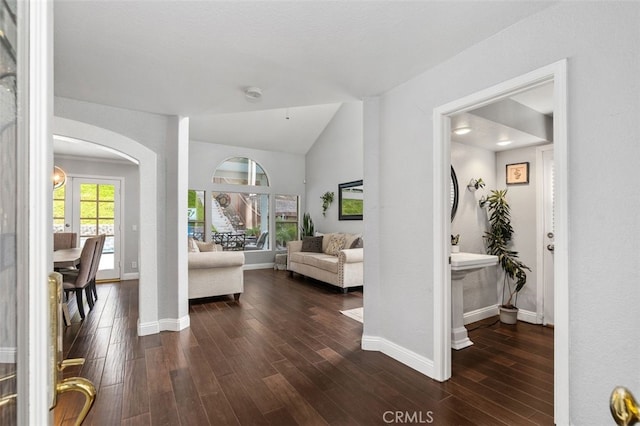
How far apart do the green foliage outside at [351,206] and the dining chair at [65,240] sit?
198 inches

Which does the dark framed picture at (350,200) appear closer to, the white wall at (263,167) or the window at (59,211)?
the white wall at (263,167)

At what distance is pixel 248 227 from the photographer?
24.4 feet

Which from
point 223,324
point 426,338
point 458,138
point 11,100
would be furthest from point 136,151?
point 458,138

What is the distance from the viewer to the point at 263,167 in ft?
24.7

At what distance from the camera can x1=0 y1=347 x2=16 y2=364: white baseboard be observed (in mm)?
447

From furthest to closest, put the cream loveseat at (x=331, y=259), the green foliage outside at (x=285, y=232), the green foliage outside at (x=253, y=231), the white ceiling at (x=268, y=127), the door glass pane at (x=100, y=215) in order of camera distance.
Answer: the green foliage outside at (x=285, y=232) < the green foliage outside at (x=253, y=231) < the white ceiling at (x=268, y=127) < the door glass pane at (x=100, y=215) < the cream loveseat at (x=331, y=259)

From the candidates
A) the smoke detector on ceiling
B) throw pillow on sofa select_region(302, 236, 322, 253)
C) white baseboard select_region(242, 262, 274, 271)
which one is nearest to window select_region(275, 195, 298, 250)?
white baseboard select_region(242, 262, 274, 271)

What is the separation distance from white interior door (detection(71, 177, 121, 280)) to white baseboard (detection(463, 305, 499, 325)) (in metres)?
6.33

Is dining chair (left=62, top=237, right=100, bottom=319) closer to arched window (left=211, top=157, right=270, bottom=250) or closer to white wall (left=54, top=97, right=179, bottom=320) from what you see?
white wall (left=54, top=97, right=179, bottom=320)

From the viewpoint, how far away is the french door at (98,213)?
577cm

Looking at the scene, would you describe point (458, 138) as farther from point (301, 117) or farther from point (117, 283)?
point (117, 283)

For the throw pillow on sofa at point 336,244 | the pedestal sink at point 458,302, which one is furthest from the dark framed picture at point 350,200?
the pedestal sink at point 458,302

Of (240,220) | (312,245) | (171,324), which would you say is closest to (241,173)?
(240,220)

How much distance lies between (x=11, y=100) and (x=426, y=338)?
259 centimetres
